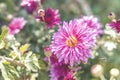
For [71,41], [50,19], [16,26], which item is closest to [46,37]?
[16,26]

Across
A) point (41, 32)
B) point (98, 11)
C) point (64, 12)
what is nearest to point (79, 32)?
point (41, 32)

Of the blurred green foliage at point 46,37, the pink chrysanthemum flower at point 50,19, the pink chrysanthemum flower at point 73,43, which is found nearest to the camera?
the pink chrysanthemum flower at point 73,43

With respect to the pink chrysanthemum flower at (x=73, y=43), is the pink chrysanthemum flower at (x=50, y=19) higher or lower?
higher

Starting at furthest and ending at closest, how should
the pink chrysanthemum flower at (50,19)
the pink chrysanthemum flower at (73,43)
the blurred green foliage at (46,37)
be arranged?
1. the blurred green foliage at (46,37)
2. the pink chrysanthemum flower at (50,19)
3. the pink chrysanthemum flower at (73,43)

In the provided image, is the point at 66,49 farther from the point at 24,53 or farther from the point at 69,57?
the point at 24,53

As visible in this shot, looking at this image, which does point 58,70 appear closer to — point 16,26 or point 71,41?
point 71,41

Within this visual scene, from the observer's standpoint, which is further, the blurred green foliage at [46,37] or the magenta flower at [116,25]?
the blurred green foliage at [46,37]

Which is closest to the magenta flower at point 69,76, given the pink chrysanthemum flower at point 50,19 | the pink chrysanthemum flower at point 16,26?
the pink chrysanthemum flower at point 50,19

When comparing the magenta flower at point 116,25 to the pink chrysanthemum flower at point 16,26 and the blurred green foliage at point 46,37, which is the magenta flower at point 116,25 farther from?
the pink chrysanthemum flower at point 16,26

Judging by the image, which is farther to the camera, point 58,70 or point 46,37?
point 46,37
